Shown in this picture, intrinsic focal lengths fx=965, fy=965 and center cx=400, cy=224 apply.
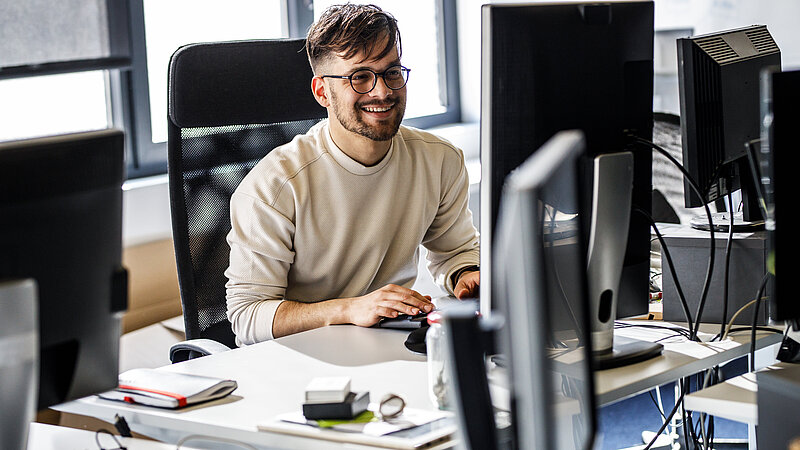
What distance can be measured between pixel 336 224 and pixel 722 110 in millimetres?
845

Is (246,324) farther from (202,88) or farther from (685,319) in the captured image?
(685,319)

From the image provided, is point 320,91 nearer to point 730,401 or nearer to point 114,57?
point 114,57

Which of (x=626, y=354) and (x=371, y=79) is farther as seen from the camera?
(x=371, y=79)

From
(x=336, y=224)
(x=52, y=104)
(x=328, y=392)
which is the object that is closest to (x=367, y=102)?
(x=336, y=224)

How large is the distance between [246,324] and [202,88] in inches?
22.0

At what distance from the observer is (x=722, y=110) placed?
194cm

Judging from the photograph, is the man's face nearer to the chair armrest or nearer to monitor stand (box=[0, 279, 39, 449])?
the chair armrest

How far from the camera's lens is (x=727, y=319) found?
1.85m

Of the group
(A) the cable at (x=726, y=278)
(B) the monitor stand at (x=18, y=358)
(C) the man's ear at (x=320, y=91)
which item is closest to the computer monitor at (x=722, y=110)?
(A) the cable at (x=726, y=278)

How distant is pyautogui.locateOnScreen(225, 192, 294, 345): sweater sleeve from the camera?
2.02 metres

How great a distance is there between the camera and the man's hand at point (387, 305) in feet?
6.10

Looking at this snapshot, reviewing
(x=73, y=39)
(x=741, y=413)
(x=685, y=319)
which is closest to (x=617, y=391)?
(x=741, y=413)

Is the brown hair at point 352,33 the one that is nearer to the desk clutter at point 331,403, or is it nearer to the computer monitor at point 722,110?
the computer monitor at point 722,110

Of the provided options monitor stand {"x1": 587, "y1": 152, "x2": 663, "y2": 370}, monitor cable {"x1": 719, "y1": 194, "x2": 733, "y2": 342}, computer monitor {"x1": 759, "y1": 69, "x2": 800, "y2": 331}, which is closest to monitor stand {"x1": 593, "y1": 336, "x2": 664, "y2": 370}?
monitor stand {"x1": 587, "y1": 152, "x2": 663, "y2": 370}
